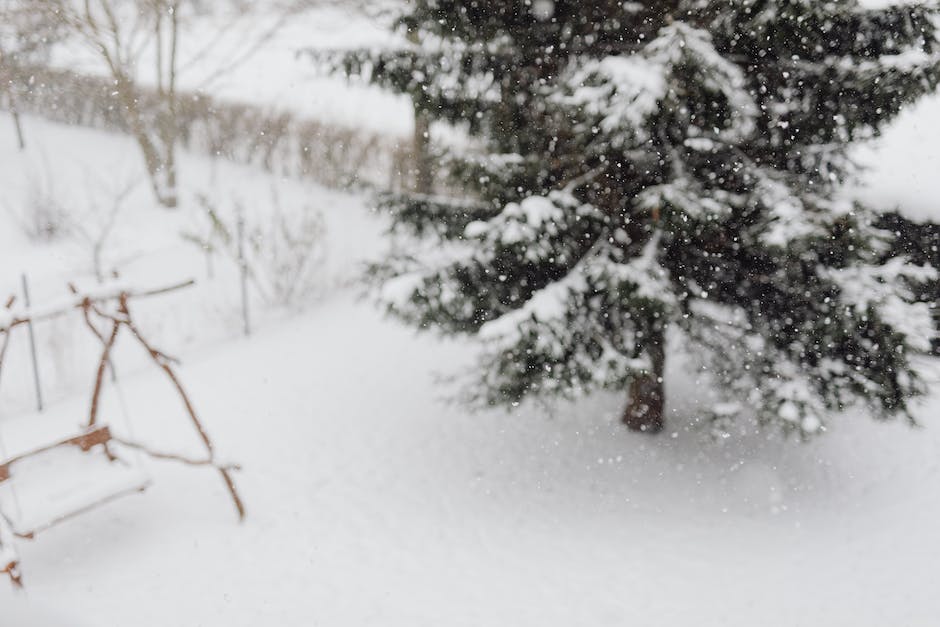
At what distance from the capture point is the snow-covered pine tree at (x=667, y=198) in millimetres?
4434

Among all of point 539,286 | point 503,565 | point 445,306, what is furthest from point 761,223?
point 503,565

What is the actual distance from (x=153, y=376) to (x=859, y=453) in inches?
275

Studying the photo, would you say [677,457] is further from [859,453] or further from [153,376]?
[153,376]

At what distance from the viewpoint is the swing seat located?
4570mm

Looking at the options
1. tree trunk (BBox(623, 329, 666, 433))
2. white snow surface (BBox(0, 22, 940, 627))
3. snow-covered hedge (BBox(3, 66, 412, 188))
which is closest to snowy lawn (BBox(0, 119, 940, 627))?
white snow surface (BBox(0, 22, 940, 627))

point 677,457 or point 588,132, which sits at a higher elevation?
point 588,132

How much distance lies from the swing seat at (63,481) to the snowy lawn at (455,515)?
0.50m

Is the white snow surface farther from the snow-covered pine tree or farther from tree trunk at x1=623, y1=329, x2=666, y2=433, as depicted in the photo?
the snow-covered pine tree

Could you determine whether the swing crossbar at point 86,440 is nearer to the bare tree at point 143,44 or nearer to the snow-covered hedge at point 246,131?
the bare tree at point 143,44

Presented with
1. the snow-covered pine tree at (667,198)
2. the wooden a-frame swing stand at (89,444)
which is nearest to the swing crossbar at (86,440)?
the wooden a-frame swing stand at (89,444)

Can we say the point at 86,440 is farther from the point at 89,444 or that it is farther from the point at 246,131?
the point at 246,131

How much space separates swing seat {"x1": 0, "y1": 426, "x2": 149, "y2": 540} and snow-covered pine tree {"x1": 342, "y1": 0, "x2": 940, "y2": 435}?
2228 mm

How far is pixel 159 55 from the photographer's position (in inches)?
482

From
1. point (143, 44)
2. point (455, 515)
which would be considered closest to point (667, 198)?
point (455, 515)
